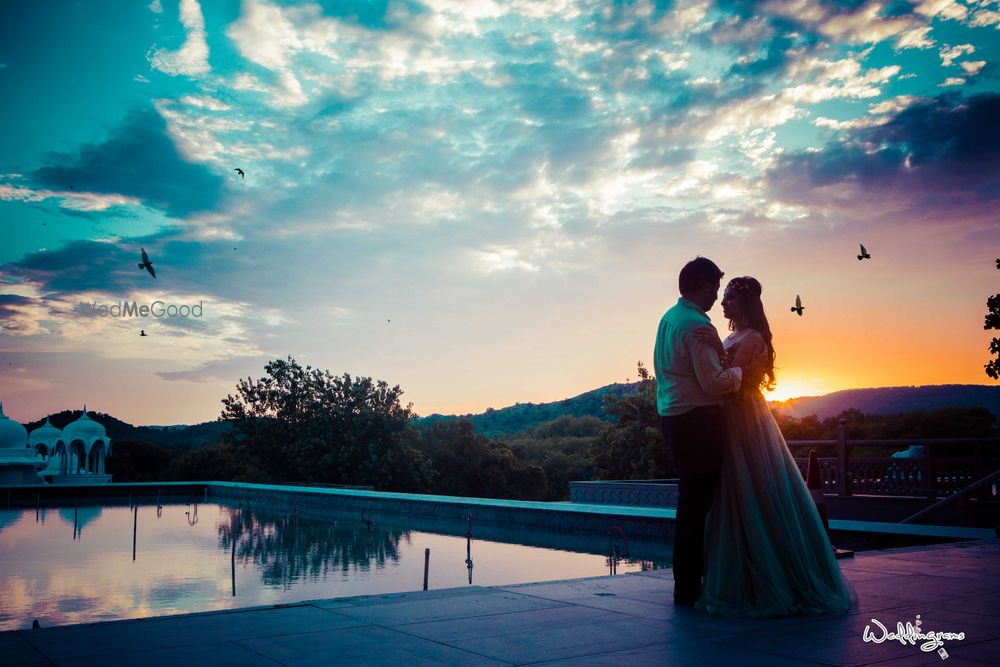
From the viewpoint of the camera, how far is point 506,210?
60.4 ft

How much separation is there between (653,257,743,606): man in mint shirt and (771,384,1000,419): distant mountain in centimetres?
2866

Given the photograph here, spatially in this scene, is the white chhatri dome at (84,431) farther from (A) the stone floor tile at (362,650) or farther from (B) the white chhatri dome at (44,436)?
(A) the stone floor tile at (362,650)

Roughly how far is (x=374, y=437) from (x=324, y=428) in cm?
215

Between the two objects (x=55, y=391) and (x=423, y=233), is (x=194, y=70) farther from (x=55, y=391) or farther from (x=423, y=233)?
(x=55, y=391)

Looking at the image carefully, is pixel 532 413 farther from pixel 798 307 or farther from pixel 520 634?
pixel 520 634

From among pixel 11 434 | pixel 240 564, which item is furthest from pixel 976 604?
pixel 11 434

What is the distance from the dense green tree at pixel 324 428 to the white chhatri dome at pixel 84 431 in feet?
15.0

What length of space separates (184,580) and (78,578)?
1.35m

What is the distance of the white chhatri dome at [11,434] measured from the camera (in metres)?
28.8

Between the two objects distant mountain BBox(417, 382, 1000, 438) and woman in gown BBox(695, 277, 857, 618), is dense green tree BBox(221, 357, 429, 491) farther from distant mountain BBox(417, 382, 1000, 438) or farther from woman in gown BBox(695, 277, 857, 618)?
woman in gown BBox(695, 277, 857, 618)

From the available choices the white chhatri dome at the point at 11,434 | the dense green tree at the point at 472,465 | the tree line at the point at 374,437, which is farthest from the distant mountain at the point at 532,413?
the white chhatri dome at the point at 11,434

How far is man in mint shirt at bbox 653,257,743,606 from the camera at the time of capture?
405 cm

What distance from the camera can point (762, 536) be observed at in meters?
4.02

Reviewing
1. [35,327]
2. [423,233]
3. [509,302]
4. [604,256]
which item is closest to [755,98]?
[604,256]
